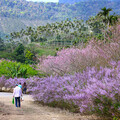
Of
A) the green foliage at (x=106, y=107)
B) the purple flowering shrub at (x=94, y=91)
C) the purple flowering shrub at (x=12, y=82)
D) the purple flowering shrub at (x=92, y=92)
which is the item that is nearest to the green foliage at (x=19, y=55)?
the purple flowering shrub at (x=12, y=82)

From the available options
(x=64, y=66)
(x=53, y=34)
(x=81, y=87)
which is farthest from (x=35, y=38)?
(x=81, y=87)

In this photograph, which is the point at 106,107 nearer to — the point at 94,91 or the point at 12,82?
the point at 94,91

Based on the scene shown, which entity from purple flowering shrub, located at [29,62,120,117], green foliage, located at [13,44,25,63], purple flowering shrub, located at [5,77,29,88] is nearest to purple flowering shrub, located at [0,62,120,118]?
purple flowering shrub, located at [29,62,120,117]

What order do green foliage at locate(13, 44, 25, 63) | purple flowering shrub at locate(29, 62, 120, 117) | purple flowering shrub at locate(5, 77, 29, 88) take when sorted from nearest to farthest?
purple flowering shrub at locate(29, 62, 120, 117)
purple flowering shrub at locate(5, 77, 29, 88)
green foliage at locate(13, 44, 25, 63)

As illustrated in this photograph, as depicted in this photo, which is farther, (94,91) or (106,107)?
(106,107)

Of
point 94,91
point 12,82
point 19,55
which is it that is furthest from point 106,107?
point 19,55

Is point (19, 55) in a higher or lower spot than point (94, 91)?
higher

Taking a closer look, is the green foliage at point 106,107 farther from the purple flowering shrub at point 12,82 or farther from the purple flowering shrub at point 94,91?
the purple flowering shrub at point 12,82

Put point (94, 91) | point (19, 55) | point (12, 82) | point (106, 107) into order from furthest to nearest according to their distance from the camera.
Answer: point (19, 55), point (12, 82), point (106, 107), point (94, 91)

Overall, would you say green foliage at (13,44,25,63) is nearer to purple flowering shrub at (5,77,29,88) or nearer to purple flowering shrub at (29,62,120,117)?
purple flowering shrub at (5,77,29,88)

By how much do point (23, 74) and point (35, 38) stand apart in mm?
78769

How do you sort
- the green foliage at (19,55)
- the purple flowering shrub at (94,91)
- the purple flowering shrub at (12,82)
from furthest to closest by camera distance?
1. the green foliage at (19,55)
2. the purple flowering shrub at (12,82)
3. the purple flowering shrub at (94,91)

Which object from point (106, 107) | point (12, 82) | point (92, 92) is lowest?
point (12, 82)

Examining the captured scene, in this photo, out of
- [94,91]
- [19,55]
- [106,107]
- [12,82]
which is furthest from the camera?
[19,55]
